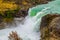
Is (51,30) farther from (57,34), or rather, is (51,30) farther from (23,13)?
(23,13)

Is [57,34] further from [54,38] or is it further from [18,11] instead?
[18,11]

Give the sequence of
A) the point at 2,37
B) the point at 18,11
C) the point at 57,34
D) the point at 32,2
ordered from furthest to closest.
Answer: the point at 32,2, the point at 18,11, the point at 2,37, the point at 57,34

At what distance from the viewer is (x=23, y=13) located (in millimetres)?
13312

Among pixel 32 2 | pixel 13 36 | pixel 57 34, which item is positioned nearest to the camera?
pixel 57 34

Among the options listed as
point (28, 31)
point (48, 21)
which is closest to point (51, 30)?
point (48, 21)

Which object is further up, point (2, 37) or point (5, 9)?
point (5, 9)

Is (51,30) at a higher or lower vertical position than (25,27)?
higher

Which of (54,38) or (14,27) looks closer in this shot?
(54,38)

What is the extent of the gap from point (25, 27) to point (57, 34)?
4.93 m

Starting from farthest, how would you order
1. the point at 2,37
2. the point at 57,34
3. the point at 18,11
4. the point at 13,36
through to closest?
the point at 18,11, the point at 2,37, the point at 13,36, the point at 57,34

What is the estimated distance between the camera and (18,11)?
524 inches

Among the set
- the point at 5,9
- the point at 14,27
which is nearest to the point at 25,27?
the point at 14,27

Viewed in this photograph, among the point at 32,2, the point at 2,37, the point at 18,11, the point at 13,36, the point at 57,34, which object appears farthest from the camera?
the point at 32,2

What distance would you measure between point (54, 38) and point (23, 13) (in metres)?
6.28
